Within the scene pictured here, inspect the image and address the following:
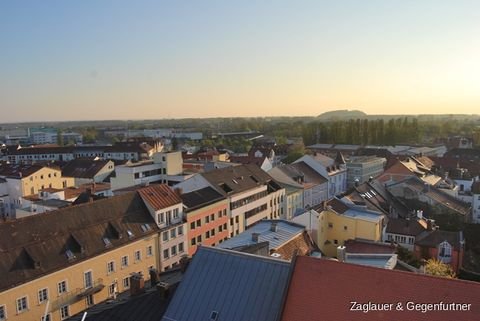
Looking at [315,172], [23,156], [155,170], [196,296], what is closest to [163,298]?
[196,296]

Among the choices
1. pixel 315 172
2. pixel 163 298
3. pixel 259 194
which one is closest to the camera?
pixel 163 298

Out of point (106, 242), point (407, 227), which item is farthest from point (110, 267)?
point (407, 227)

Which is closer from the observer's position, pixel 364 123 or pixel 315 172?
pixel 315 172

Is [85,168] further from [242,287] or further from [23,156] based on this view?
[242,287]

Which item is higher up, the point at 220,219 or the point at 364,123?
the point at 364,123

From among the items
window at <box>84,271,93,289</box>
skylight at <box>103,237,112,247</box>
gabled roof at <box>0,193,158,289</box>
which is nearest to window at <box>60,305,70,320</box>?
window at <box>84,271,93,289</box>

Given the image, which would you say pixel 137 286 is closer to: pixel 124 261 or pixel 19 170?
pixel 124 261

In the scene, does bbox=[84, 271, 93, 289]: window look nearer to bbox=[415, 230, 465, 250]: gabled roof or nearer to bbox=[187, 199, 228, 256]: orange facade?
bbox=[187, 199, 228, 256]: orange facade
